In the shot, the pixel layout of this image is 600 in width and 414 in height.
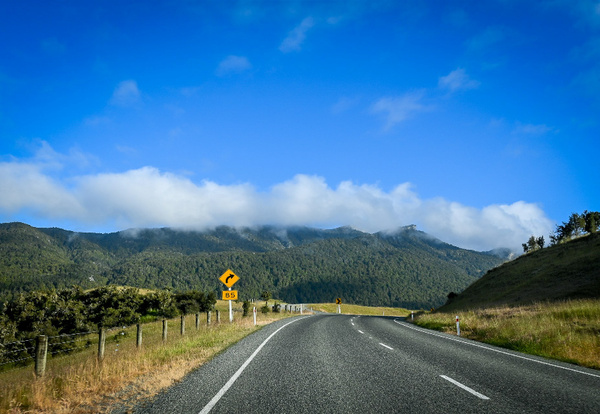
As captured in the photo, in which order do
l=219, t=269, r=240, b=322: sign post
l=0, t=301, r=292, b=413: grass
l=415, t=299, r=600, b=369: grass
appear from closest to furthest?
l=0, t=301, r=292, b=413: grass → l=415, t=299, r=600, b=369: grass → l=219, t=269, r=240, b=322: sign post

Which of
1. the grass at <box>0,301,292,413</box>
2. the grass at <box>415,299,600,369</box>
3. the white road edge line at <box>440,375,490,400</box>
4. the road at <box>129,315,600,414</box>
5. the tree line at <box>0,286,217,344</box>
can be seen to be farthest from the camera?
the tree line at <box>0,286,217,344</box>

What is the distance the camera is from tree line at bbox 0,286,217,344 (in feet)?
174

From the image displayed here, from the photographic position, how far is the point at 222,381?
7879 millimetres

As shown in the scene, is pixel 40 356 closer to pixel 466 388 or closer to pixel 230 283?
pixel 466 388

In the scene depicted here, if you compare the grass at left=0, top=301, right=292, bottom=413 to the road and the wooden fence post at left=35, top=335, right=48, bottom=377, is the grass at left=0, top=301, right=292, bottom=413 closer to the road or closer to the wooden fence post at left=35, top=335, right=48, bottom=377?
the wooden fence post at left=35, top=335, right=48, bottom=377

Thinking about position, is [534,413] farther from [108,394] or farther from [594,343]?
[594,343]

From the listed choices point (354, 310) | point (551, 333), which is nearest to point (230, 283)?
point (551, 333)

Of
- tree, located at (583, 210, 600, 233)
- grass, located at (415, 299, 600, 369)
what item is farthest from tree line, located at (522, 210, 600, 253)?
grass, located at (415, 299, 600, 369)

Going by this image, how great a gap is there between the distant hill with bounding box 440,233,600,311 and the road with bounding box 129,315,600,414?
2445 centimetres

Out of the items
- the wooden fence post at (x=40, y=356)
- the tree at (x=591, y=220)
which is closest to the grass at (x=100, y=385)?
the wooden fence post at (x=40, y=356)

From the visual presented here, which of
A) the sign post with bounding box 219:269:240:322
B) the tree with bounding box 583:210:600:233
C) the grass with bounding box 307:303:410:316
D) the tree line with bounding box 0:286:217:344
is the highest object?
the tree with bounding box 583:210:600:233

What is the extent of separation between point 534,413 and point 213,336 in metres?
14.2

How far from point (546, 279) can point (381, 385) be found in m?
39.5

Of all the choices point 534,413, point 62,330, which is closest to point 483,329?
point 534,413
